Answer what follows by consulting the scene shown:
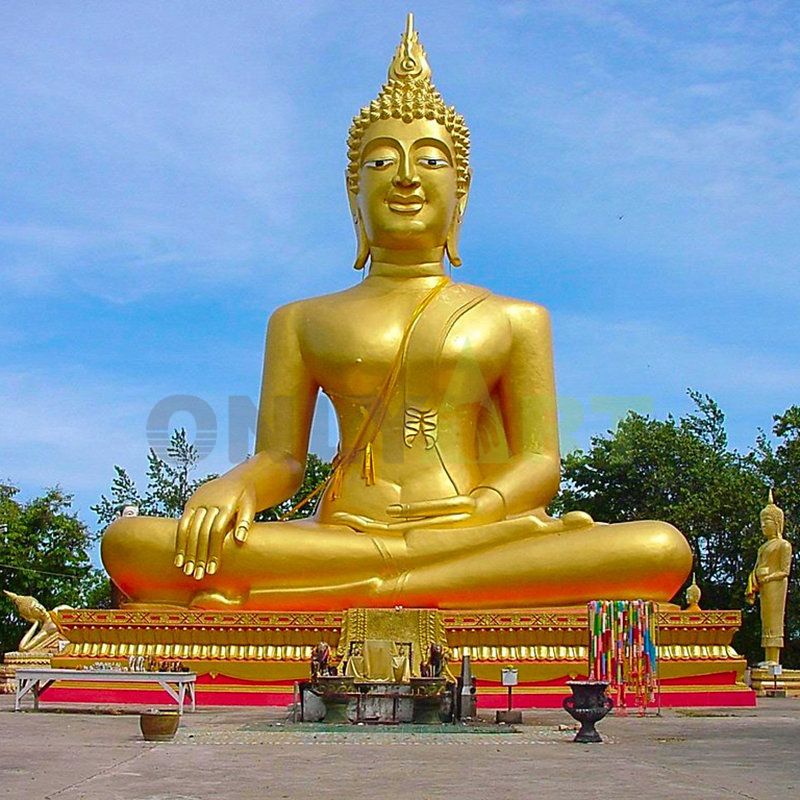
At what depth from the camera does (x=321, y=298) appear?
13609mm

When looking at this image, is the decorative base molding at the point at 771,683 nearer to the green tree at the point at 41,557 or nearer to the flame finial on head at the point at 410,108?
the flame finial on head at the point at 410,108

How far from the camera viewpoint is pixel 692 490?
24469 mm

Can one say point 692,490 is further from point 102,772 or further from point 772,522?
point 102,772

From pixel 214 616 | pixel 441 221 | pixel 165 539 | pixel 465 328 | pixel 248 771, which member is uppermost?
pixel 441 221

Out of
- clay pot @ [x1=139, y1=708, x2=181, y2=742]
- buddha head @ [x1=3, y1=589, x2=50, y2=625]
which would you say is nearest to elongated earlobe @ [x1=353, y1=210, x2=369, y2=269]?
buddha head @ [x1=3, y1=589, x2=50, y2=625]

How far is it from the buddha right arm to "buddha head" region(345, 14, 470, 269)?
142 centimetres

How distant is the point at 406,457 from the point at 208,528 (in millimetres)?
2277

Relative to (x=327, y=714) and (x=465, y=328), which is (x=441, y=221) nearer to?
(x=465, y=328)

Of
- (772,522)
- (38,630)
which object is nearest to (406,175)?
(772,522)

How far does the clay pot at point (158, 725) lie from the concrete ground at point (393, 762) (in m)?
0.10

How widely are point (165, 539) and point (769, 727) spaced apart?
595 centimetres

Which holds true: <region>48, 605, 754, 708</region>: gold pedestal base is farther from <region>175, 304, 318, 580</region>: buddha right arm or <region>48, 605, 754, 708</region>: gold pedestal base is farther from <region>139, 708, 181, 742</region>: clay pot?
<region>139, 708, 181, 742</region>: clay pot

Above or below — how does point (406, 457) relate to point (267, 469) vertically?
above

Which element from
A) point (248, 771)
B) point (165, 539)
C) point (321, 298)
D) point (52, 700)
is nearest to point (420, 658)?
point (165, 539)
